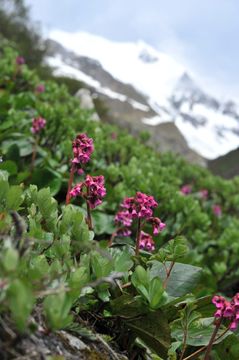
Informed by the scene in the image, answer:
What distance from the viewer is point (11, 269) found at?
1.03m

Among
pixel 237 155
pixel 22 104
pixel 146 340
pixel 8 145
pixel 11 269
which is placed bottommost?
pixel 237 155

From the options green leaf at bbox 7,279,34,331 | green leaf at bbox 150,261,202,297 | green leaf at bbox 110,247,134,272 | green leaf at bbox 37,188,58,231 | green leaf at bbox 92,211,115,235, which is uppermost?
green leaf at bbox 7,279,34,331

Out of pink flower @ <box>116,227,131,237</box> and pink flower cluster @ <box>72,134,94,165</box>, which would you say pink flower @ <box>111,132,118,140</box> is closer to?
pink flower @ <box>116,227,131,237</box>

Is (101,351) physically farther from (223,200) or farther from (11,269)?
(223,200)

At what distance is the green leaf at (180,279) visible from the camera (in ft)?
6.93

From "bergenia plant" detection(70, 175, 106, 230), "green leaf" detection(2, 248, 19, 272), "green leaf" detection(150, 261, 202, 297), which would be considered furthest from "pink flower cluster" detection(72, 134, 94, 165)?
"green leaf" detection(2, 248, 19, 272)

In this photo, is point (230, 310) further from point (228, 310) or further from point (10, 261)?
point (10, 261)

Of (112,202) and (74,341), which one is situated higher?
(74,341)

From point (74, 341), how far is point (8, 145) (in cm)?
283

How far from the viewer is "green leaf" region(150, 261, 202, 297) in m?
2.11

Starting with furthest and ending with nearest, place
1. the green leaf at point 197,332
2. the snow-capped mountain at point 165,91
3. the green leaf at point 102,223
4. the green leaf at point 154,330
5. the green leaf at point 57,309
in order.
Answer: the snow-capped mountain at point 165,91 < the green leaf at point 102,223 < the green leaf at point 197,332 < the green leaf at point 154,330 < the green leaf at point 57,309

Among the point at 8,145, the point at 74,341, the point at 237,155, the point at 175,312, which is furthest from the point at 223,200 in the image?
the point at 237,155

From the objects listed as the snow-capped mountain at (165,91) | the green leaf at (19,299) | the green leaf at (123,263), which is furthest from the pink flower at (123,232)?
the snow-capped mountain at (165,91)

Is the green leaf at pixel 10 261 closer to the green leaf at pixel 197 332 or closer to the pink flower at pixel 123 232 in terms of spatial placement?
the green leaf at pixel 197 332
